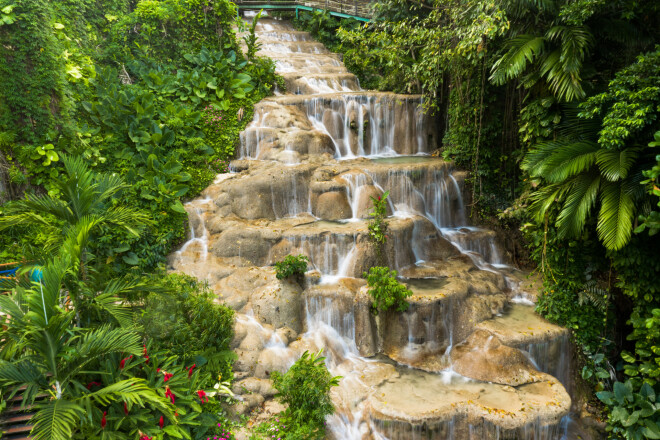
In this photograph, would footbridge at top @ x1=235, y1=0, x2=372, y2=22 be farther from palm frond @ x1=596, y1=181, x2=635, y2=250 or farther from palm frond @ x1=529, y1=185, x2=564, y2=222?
palm frond @ x1=596, y1=181, x2=635, y2=250

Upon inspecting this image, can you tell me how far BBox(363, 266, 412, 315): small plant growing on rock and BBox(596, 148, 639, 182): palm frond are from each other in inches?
149

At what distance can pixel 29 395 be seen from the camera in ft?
15.1

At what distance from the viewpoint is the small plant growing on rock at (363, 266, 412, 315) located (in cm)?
779

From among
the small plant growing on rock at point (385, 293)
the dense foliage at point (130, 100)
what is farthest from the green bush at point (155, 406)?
the small plant growing on rock at point (385, 293)

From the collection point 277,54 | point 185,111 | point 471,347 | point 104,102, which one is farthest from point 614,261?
point 277,54

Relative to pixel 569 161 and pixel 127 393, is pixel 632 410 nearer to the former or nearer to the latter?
pixel 569 161

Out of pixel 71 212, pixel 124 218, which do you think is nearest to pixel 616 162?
pixel 124 218

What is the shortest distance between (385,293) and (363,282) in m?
0.90

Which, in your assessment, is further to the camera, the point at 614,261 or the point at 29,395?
the point at 614,261

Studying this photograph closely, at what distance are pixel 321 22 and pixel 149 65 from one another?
30.0 feet

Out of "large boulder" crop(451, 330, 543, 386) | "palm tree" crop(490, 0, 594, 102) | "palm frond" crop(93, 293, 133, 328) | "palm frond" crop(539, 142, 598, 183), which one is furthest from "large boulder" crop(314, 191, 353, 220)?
"palm frond" crop(93, 293, 133, 328)

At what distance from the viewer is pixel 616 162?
246 inches

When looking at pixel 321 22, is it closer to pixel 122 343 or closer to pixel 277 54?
pixel 277 54

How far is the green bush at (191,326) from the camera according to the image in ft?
21.0
